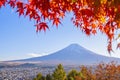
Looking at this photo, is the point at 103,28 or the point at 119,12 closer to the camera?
the point at 119,12

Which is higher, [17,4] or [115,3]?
[17,4]

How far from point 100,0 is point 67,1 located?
41.9 inches

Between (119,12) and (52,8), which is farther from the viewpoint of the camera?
(52,8)

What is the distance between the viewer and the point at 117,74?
26219mm

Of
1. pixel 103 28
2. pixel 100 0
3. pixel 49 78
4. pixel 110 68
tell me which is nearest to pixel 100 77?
pixel 110 68

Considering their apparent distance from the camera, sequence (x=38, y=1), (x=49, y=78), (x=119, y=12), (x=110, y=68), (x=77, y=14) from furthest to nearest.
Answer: (x=49, y=78) → (x=110, y=68) → (x=77, y=14) → (x=38, y=1) → (x=119, y=12)

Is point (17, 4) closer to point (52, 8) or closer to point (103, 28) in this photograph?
point (52, 8)

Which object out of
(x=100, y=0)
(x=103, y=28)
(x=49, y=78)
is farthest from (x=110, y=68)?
(x=100, y=0)

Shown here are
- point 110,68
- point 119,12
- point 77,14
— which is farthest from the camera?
point 110,68

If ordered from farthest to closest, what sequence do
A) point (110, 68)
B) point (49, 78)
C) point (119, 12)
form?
point (49, 78)
point (110, 68)
point (119, 12)

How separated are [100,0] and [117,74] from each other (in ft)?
72.4

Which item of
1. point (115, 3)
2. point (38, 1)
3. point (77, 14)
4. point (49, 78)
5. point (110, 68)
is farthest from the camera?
point (49, 78)

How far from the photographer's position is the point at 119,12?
16.6ft

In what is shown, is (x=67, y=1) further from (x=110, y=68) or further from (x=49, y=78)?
Answer: (x=49, y=78)
